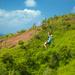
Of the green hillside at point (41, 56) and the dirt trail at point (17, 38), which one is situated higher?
the dirt trail at point (17, 38)

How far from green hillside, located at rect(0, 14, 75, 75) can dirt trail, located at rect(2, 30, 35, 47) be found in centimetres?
105

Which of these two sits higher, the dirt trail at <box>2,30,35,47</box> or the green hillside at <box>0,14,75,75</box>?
the dirt trail at <box>2,30,35,47</box>

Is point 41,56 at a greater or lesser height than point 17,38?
lesser

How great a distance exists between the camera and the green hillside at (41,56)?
2184cm

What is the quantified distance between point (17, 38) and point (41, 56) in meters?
6.52

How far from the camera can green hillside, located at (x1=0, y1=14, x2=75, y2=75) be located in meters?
21.8

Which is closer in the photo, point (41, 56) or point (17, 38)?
point (41, 56)

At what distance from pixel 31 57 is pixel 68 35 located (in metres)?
4.36

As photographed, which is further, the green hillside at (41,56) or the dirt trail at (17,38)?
the dirt trail at (17,38)

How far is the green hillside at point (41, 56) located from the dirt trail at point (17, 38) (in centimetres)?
105

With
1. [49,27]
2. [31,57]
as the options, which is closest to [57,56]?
[31,57]

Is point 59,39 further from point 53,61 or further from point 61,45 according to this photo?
point 53,61

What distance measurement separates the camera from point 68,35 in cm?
2689

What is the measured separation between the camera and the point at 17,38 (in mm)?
29922
